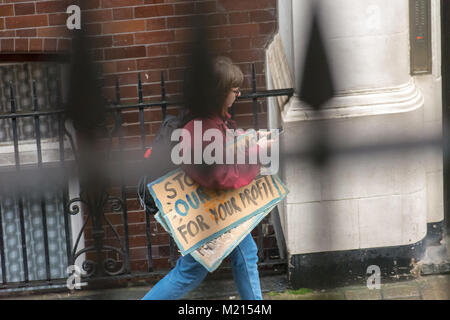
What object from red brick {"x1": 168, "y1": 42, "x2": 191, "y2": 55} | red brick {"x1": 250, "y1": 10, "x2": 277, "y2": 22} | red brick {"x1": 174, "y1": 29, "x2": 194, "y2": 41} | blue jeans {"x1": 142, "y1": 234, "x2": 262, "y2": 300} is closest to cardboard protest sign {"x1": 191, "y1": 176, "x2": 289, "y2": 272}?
A: blue jeans {"x1": 142, "y1": 234, "x2": 262, "y2": 300}

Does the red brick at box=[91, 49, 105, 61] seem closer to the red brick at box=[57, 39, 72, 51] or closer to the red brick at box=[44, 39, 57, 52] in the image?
the red brick at box=[57, 39, 72, 51]

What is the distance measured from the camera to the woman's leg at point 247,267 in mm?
3281

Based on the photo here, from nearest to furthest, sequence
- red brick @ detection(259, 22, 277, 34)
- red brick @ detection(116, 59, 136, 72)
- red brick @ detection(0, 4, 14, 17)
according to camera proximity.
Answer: red brick @ detection(116, 59, 136, 72) → red brick @ detection(0, 4, 14, 17) → red brick @ detection(259, 22, 277, 34)

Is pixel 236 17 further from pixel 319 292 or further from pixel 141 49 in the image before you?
pixel 319 292

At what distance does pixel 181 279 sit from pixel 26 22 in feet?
5.09

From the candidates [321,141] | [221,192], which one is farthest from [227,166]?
[321,141]

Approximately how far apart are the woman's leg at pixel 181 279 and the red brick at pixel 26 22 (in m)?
1.35

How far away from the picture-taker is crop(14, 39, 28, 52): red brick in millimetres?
3637

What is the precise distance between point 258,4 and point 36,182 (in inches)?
111

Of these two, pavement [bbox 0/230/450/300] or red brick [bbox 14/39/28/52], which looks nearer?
red brick [bbox 14/39/28/52]

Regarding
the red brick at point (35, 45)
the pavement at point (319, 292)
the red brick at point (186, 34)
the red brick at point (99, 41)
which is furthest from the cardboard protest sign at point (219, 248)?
the red brick at point (186, 34)

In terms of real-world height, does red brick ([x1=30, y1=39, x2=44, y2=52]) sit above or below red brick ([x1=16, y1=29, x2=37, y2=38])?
below

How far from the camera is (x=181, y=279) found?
3.31 meters

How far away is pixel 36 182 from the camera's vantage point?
1.46m
